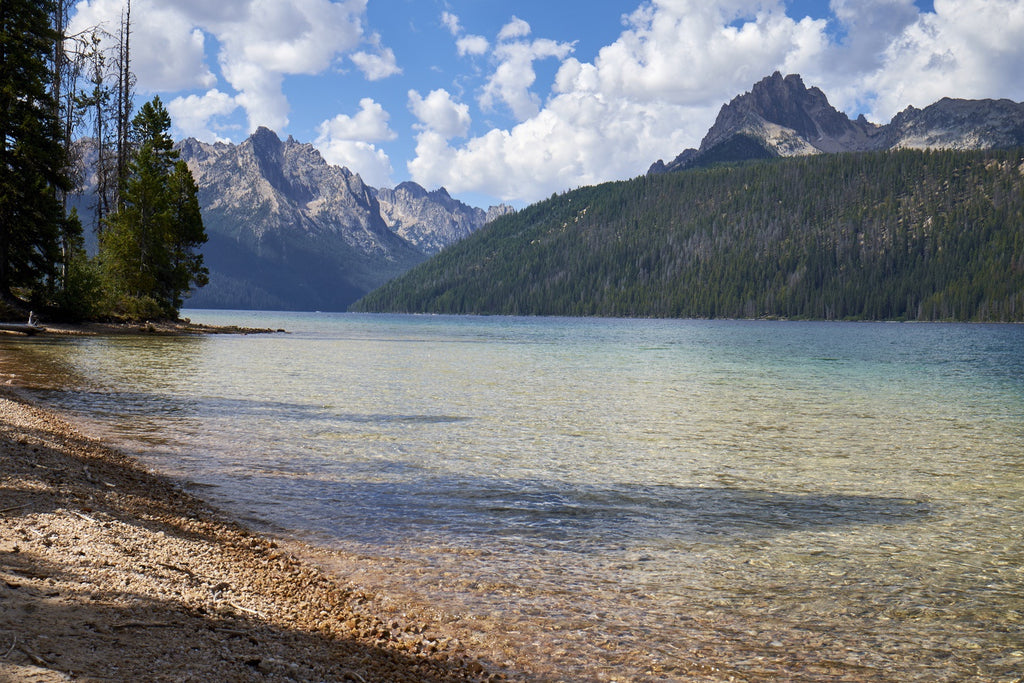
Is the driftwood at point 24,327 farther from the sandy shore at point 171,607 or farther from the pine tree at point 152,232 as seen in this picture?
the sandy shore at point 171,607

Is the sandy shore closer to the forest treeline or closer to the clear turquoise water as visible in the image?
the clear turquoise water

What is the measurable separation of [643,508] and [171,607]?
794 centimetres

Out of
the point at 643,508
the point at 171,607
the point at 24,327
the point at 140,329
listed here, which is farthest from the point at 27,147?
the point at 171,607

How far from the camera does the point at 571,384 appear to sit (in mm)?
34250

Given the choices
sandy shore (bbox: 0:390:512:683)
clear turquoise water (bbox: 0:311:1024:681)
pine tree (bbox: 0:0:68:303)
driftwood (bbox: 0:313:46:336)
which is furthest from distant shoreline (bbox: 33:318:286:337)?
sandy shore (bbox: 0:390:512:683)

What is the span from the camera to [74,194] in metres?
54.8

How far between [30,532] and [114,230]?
62211 millimetres

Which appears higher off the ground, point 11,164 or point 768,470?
point 11,164

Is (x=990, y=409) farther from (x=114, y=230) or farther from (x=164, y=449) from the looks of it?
(x=114, y=230)

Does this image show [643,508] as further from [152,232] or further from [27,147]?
[152,232]

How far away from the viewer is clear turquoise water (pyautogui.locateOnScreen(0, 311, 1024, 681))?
275 inches

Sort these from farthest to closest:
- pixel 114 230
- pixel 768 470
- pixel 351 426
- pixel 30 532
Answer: pixel 114 230, pixel 351 426, pixel 768 470, pixel 30 532

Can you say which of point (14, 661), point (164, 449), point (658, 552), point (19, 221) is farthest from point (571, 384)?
point (19, 221)

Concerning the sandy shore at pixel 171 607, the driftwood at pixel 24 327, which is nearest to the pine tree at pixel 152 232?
the driftwood at pixel 24 327
